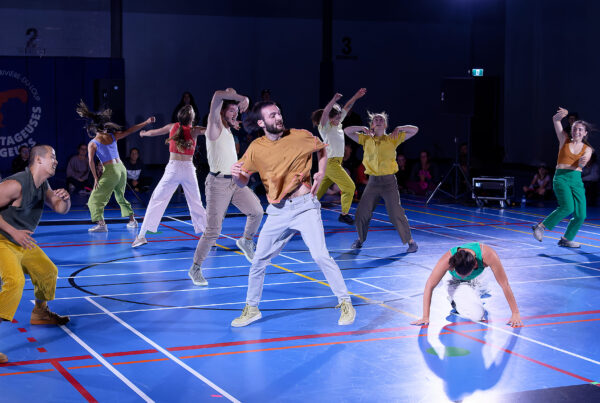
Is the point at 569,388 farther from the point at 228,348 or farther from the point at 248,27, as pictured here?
the point at 248,27

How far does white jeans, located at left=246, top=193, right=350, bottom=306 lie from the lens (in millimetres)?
7250

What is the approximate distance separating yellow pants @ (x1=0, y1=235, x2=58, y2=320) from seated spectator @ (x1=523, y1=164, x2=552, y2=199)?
13.6 m

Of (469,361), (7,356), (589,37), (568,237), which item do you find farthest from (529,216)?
(7,356)

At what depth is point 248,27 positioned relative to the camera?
24469 millimetres

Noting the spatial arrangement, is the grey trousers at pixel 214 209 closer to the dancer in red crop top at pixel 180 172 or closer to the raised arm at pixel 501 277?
the dancer in red crop top at pixel 180 172

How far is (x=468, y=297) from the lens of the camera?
7.58 meters

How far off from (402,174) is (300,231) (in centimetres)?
1343

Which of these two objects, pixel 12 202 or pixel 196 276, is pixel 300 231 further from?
pixel 12 202

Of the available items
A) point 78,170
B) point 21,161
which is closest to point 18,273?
point 21,161

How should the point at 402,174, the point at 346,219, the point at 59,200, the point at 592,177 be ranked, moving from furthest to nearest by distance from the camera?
the point at 402,174
the point at 592,177
the point at 346,219
the point at 59,200

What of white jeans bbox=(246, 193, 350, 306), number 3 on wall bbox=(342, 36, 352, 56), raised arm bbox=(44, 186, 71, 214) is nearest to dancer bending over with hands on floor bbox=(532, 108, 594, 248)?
white jeans bbox=(246, 193, 350, 306)

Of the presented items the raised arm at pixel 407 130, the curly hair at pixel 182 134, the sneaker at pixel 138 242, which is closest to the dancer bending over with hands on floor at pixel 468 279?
the raised arm at pixel 407 130

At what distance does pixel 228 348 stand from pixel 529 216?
10.4 meters

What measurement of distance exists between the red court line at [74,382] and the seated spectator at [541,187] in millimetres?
14251
